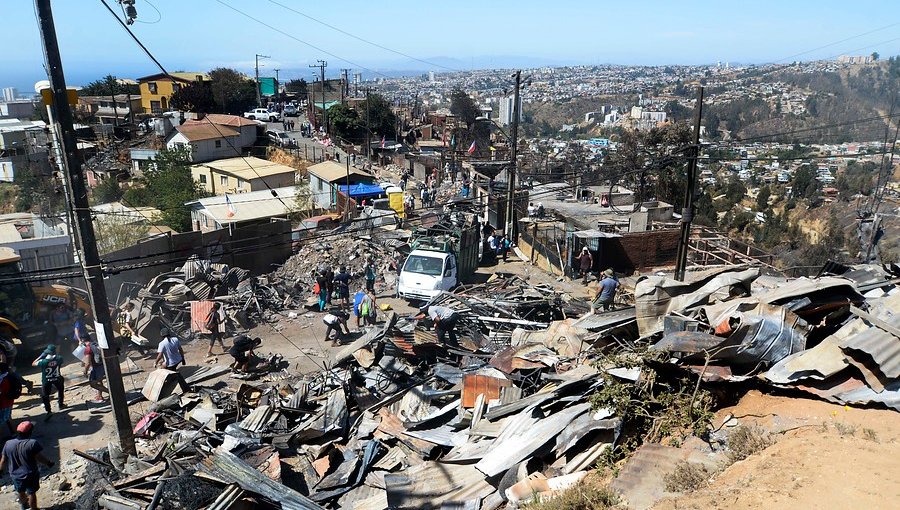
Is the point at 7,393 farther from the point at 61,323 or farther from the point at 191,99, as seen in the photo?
the point at 191,99

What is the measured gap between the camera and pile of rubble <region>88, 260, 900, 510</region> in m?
6.94

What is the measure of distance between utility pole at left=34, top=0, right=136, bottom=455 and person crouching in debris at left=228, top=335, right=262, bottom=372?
2898 mm

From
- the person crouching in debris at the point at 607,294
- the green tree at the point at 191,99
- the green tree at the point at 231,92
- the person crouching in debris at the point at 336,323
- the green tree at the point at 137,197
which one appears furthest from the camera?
the green tree at the point at 231,92

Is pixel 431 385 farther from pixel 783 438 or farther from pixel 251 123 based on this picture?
pixel 251 123

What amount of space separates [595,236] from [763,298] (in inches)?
491

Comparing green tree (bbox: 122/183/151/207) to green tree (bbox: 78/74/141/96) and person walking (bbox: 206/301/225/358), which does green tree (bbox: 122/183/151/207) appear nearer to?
person walking (bbox: 206/301/225/358)

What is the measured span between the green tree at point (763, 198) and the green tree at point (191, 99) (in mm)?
49728

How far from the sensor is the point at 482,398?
879cm

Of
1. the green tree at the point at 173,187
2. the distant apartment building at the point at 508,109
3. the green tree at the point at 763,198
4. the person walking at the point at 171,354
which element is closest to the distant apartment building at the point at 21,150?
the green tree at the point at 173,187

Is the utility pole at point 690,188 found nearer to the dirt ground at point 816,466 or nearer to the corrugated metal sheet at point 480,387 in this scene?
the corrugated metal sheet at point 480,387

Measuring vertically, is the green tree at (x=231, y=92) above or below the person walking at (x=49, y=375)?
above

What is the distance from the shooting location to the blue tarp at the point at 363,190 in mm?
32844

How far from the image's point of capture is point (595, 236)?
20547 mm

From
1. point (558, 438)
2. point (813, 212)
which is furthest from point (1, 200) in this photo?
point (813, 212)
